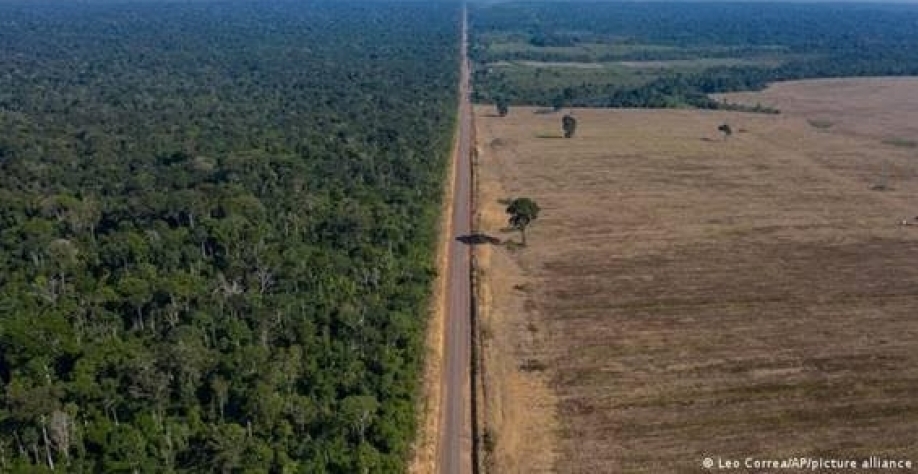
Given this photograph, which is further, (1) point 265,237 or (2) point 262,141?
(2) point 262,141

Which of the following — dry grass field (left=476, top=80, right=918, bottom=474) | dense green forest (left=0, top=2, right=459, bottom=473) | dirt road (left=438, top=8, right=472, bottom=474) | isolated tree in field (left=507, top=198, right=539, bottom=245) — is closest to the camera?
dense green forest (left=0, top=2, right=459, bottom=473)

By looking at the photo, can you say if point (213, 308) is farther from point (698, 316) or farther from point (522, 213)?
point (698, 316)

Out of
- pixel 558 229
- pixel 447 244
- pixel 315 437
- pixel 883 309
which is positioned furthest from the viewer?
pixel 558 229

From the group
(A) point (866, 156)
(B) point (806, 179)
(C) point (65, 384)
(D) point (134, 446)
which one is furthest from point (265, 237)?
(A) point (866, 156)

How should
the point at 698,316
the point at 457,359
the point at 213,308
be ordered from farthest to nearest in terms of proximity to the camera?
the point at 698,316 → the point at 213,308 → the point at 457,359

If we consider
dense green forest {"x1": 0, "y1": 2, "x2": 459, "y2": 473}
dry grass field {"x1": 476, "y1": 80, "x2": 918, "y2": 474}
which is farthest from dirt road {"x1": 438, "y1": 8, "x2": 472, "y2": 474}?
dense green forest {"x1": 0, "y1": 2, "x2": 459, "y2": 473}

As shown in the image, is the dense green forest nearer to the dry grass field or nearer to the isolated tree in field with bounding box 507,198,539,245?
the dry grass field

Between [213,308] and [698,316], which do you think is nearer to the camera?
[213,308]

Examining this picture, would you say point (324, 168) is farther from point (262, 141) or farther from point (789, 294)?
point (789, 294)

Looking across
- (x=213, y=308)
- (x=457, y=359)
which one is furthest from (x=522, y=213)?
(x=213, y=308)
